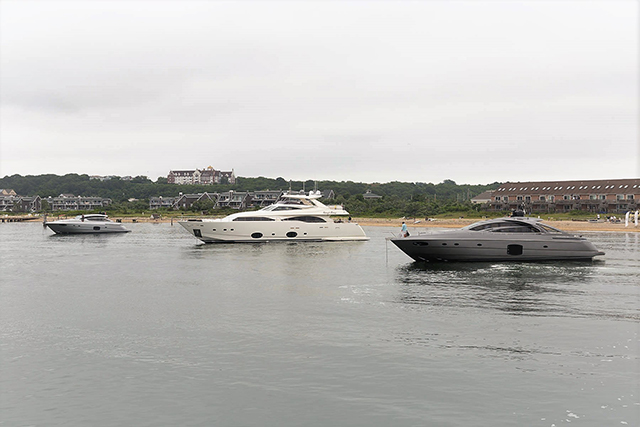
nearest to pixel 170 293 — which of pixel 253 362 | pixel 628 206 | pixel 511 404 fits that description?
pixel 253 362

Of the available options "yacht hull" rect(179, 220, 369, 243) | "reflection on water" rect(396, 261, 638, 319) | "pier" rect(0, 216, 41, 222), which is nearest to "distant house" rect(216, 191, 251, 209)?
"pier" rect(0, 216, 41, 222)

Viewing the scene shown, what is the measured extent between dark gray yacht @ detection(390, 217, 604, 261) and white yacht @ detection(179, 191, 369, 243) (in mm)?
19133

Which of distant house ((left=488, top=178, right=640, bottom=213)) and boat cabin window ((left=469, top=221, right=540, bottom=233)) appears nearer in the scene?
boat cabin window ((left=469, top=221, right=540, bottom=233))

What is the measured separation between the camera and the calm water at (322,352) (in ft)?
30.6

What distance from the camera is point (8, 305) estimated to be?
18.9m

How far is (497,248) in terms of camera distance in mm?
29328

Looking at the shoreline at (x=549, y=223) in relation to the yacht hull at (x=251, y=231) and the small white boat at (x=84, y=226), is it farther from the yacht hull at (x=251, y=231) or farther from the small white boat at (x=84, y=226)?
the small white boat at (x=84, y=226)

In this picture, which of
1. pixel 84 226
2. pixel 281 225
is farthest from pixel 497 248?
pixel 84 226

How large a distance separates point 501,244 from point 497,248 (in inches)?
12.4

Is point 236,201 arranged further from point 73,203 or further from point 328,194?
point 73,203

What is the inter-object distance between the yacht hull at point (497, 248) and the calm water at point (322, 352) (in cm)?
446

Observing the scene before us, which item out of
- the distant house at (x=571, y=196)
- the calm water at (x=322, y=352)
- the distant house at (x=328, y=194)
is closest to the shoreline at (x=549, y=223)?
the distant house at (x=571, y=196)

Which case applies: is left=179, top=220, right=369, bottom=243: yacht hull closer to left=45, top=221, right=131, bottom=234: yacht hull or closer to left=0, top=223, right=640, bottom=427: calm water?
left=0, top=223, right=640, bottom=427: calm water

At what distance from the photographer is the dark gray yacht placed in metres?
29.3
